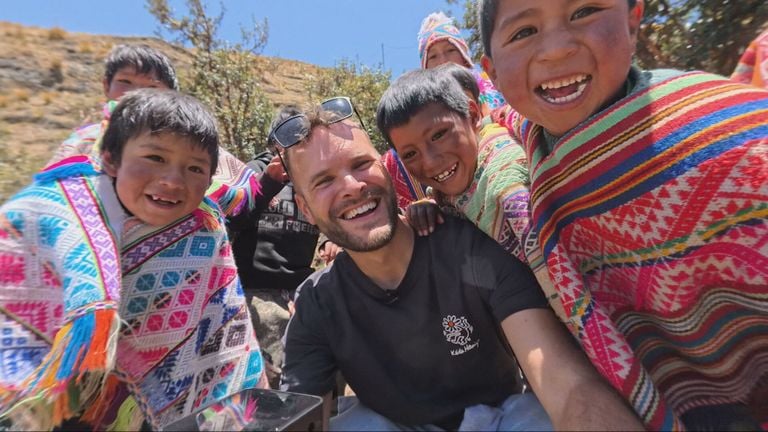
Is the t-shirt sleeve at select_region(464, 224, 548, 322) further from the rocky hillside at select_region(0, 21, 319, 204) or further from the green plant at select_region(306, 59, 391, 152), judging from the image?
the rocky hillside at select_region(0, 21, 319, 204)

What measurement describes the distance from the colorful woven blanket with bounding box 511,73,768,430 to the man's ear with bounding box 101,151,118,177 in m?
1.86

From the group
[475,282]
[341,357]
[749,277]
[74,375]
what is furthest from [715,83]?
[74,375]

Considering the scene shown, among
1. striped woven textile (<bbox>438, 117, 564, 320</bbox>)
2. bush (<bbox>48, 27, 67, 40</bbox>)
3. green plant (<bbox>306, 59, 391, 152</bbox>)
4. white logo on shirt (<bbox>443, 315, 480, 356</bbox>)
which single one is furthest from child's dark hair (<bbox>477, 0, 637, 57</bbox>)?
bush (<bbox>48, 27, 67, 40</bbox>)

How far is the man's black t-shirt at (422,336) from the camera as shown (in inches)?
72.7

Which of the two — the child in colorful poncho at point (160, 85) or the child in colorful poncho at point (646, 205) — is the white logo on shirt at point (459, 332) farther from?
the child in colorful poncho at point (160, 85)

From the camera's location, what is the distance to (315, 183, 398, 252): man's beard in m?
1.93

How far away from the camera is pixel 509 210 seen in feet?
5.51

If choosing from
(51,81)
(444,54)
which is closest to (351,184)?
(444,54)

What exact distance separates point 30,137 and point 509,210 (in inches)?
598

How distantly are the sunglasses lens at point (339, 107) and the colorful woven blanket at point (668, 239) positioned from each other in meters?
0.98

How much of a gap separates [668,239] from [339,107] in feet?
5.05

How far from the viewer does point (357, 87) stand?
443 inches

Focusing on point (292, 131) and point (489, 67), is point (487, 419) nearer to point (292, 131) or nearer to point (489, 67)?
point (489, 67)

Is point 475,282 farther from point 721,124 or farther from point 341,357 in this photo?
point 721,124
